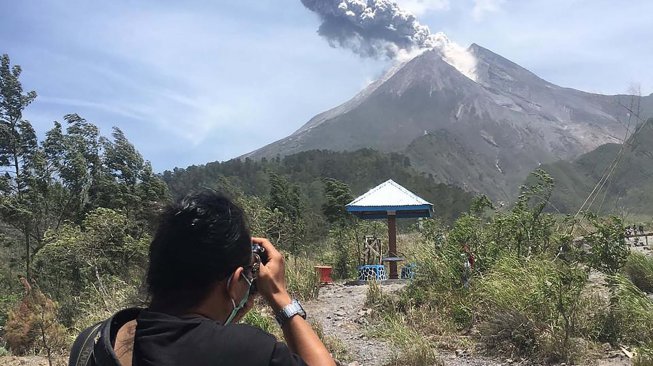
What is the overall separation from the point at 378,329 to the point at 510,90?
15836 centimetres

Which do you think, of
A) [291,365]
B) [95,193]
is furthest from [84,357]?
[95,193]

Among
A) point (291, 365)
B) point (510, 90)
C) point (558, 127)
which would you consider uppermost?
point (510, 90)

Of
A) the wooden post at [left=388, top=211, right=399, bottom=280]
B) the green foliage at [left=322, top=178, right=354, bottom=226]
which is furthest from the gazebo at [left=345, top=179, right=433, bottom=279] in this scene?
the green foliage at [left=322, top=178, right=354, bottom=226]

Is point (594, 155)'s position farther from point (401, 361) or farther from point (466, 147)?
point (401, 361)

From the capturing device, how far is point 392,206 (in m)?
11.1

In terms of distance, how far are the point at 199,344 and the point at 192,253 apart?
0.56ft

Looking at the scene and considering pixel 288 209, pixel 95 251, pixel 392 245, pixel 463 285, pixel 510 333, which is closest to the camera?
pixel 510 333

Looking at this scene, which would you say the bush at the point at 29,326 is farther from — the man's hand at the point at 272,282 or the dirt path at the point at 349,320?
the man's hand at the point at 272,282

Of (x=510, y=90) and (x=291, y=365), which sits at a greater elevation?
(x=510, y=90)

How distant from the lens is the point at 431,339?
511cm

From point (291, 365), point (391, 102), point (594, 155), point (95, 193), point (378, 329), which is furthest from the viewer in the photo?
point (391, 102)

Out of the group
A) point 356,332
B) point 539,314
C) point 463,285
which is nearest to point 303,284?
point 356,332

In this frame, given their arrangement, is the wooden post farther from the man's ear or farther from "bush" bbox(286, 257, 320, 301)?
the man's ear

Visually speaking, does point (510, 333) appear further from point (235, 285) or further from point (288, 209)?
point (288, 209)
